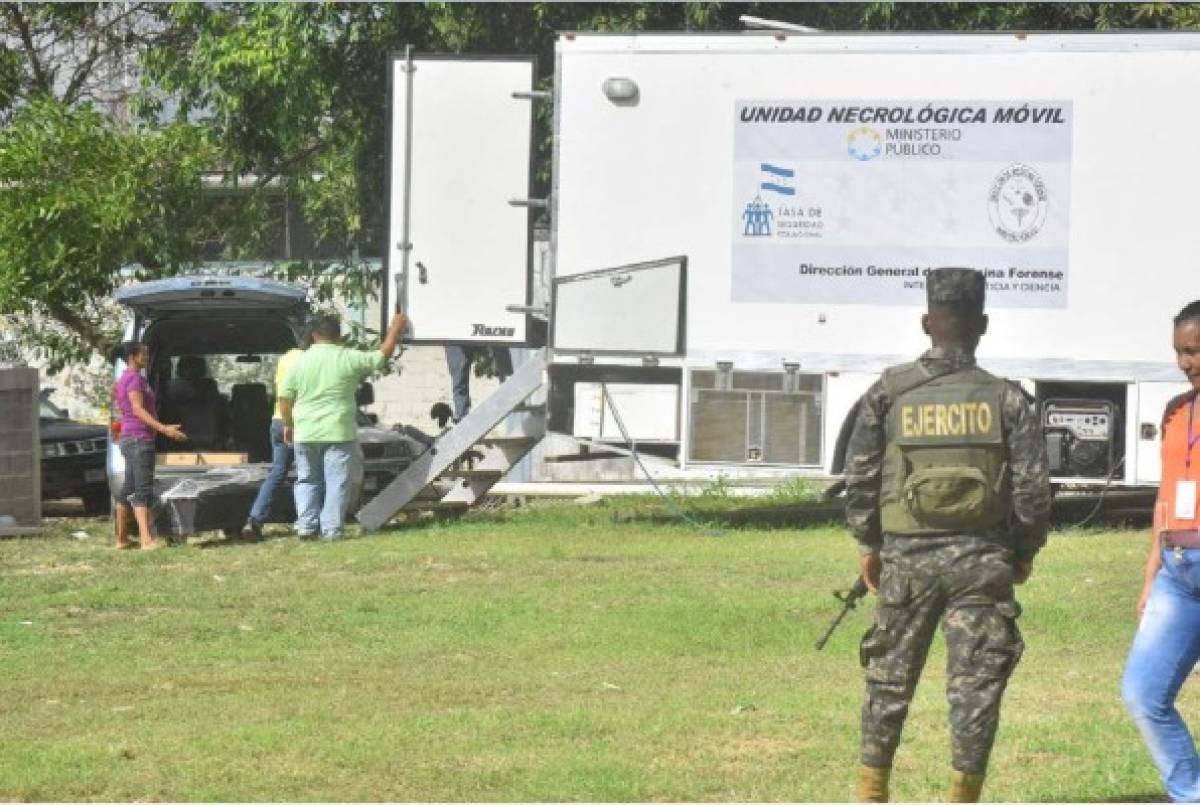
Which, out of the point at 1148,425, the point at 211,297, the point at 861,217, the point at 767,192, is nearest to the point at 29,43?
the point at 211,297

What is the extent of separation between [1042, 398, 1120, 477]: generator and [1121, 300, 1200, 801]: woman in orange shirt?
9.46m

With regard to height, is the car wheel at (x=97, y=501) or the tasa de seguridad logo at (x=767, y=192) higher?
the tasa de seguridad logo at (x=767, y=192)

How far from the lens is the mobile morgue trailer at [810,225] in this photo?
16703mm

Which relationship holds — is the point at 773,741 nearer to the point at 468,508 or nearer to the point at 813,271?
the point at 813,271

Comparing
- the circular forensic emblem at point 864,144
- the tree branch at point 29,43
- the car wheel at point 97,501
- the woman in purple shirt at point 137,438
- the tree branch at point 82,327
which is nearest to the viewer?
the circular forensic emblem at point 864,144

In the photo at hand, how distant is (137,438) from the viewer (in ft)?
56.6

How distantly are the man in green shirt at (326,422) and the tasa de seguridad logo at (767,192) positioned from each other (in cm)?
289

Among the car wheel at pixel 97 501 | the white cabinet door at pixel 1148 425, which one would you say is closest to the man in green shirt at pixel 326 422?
the car wheel at pixel 97 501

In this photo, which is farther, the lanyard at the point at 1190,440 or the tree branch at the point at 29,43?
the tree branch at the point at 29,43

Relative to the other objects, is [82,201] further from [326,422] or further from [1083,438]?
[1083,438]

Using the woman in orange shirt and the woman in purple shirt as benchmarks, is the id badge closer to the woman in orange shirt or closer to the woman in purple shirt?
the woman in orange shirt

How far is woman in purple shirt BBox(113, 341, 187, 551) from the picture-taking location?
17203mm

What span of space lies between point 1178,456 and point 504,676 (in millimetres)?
4382

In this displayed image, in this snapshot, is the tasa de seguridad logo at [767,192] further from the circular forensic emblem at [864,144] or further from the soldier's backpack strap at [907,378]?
the soldier's backpack strap at [907,378]
